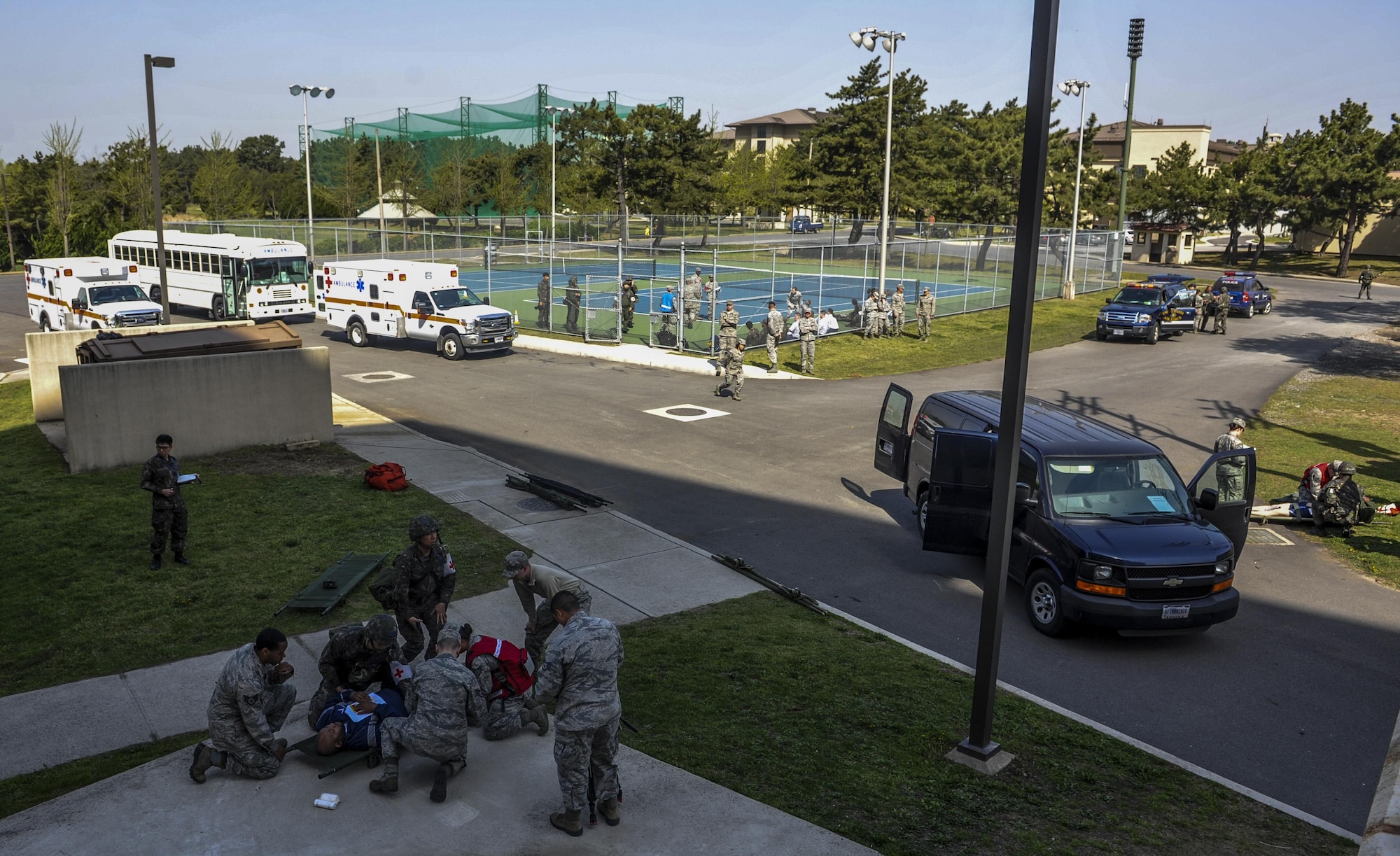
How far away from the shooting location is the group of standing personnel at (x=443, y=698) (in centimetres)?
598

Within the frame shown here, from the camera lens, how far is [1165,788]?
727 centimetres

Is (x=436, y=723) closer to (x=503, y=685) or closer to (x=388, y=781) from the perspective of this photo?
(x=388, y=781)

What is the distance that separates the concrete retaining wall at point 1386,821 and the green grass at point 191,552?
8.71 m

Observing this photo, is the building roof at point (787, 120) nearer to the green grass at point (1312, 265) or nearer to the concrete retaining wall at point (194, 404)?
the green grass at point (1312, 265)

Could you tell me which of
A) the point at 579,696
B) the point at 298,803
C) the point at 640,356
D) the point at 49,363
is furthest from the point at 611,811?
the point at 640,356

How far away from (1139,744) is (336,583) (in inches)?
314

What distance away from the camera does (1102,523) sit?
34.3 ft

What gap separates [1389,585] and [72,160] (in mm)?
70004

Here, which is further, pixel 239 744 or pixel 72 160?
pixel 72 160

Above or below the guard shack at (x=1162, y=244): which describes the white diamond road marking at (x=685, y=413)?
below

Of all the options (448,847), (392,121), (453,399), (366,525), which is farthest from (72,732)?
(392,121)

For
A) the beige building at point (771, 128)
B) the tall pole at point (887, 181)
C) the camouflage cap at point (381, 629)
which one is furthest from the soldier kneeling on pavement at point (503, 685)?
the beige building at point (771, 128)

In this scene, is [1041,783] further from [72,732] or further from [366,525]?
[366,525]

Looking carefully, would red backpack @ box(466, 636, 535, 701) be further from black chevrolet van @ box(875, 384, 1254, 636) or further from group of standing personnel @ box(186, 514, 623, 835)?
black chevrolet van @ box(875, 384, 1254, 636)
